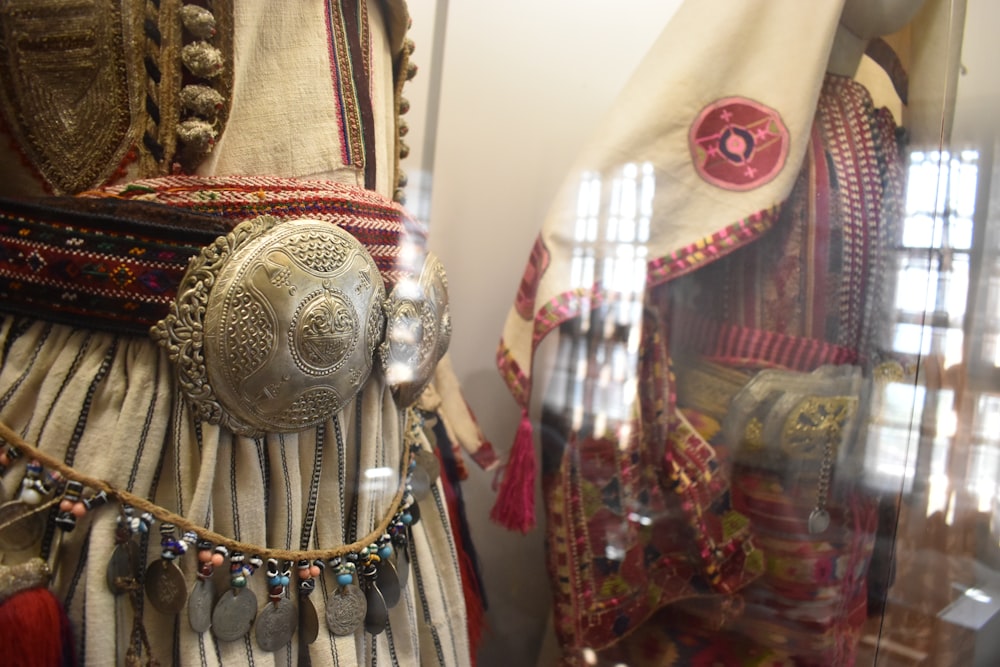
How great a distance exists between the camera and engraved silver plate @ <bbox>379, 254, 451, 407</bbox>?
0.54 m

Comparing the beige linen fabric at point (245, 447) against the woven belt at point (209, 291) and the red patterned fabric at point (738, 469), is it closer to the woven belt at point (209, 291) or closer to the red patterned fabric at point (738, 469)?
the woven belt at point (209, 291)

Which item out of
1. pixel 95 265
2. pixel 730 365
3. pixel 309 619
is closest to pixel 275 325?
pixel 95 265

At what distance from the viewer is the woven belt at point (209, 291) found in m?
0.44

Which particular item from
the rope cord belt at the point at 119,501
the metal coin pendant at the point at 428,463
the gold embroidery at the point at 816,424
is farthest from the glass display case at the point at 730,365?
the rope cord belt at the point at 119,501

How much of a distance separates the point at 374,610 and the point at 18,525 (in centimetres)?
24

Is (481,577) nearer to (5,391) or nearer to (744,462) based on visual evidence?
(744,462)

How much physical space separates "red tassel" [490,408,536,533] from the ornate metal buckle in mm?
370

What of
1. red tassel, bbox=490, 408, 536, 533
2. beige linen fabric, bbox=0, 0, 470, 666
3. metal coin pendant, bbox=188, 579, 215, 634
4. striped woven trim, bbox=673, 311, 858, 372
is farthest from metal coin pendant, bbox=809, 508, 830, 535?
metal coin pendant, bbox=188, 579, 215, 634

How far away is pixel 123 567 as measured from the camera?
45 cm

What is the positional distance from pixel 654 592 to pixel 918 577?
0.89ft

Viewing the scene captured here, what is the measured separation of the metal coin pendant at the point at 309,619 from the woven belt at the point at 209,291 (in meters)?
0.13

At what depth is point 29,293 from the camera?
0.45 meters

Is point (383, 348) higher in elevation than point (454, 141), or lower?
lower

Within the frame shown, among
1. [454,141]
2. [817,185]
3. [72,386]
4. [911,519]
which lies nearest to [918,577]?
[911,519]
